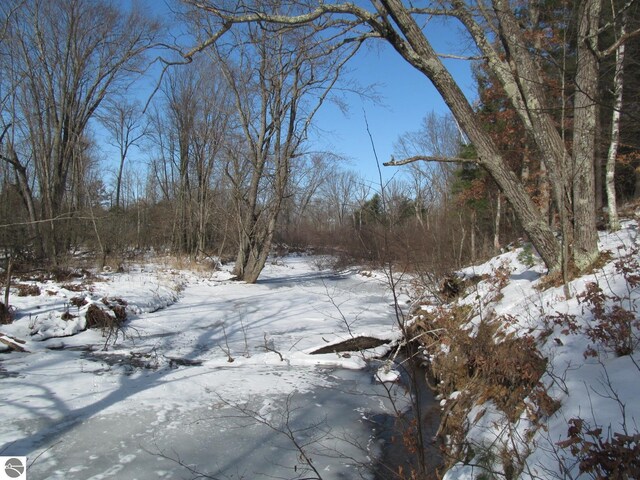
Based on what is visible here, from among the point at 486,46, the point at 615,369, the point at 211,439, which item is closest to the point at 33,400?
the point at 211,439

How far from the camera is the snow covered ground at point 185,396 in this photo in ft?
11.9

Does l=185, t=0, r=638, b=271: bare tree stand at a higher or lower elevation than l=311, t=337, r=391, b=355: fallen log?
higher

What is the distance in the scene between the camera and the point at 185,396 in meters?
4.99

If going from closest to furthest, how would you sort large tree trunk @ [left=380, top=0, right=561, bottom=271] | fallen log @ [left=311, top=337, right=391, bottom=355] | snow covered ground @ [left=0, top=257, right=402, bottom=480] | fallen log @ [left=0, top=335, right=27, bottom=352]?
1. snow covered ground @ [left=0, top=257, right=402, bottom=480]
2. large tree trunk @ [left=380, top=0, right=561, bottom=271]
3. fallen log @ [left=0, top=335, right=27, bottom=352]
4. fallen log @ [left=311, top=337, right=391, bottom=355]

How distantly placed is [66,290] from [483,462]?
9.25 metres

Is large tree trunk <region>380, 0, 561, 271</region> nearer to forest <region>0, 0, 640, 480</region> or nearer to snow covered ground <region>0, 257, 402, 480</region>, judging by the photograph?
forest <region>0, 0, 640, 480</region>

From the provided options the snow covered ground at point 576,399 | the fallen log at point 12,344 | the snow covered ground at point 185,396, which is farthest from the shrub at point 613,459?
the fallen log at point 12,344

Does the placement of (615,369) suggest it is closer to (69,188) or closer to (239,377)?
(239,377)

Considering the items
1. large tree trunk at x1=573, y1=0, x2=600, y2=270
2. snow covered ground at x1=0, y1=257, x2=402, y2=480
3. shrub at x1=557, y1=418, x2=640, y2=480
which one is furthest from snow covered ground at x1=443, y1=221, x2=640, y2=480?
snow covered ground at x1=0, y1=257, x2=402, y2=480

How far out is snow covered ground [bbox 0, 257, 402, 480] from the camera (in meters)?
3.63

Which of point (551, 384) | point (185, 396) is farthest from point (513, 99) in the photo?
point (185, 396)

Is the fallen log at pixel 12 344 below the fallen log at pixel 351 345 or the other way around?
the other way around

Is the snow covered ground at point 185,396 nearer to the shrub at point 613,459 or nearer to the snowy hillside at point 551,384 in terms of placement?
the snowy hillside at point 551,384

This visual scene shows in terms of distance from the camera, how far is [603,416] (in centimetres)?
269
